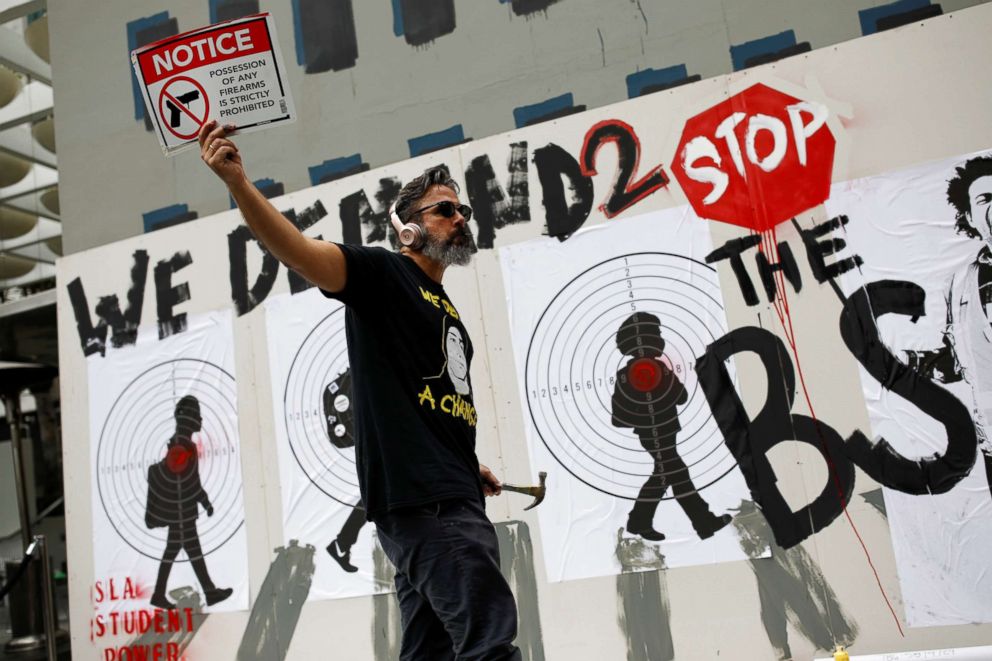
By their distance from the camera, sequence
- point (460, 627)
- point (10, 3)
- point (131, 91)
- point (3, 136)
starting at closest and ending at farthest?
1. point (460, 627)
2. point (131, 91)
3. point (10, 3)
4. point (3, 136)

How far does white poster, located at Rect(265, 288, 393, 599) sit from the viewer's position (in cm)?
342

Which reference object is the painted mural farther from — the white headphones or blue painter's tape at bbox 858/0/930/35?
the white headphones

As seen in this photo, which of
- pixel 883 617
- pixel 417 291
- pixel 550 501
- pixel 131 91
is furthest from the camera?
pixel 131 91

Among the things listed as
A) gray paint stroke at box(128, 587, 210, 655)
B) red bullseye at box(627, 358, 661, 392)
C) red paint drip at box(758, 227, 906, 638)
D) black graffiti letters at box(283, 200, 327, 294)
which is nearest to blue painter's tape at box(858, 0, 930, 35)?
red paint drip at box(758, 227, 906, 638)

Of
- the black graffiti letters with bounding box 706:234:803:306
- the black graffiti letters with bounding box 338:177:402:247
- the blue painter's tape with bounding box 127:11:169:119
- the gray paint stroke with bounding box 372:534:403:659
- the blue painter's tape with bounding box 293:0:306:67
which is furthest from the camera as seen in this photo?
the blue painter's tape with bounding box 127:11:169:119

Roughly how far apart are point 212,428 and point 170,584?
2.46 feet

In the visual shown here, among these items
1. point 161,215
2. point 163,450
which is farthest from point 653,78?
point 163,450

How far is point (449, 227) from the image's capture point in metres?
1.85

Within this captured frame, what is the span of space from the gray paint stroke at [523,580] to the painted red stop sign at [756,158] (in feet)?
4.71

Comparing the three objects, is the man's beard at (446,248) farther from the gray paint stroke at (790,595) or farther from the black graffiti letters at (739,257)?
the gray paint stroke at (790,595)

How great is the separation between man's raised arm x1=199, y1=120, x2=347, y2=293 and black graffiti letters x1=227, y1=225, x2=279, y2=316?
221 cm

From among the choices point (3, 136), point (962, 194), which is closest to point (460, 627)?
point (962, 194)

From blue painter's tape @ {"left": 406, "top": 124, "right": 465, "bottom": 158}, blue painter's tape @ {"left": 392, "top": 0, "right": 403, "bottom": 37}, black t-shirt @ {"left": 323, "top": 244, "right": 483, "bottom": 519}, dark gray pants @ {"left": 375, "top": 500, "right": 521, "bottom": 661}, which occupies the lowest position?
dark gray pants @ {"left": 375, "top": 500, "right": 521, "bottom": 661}

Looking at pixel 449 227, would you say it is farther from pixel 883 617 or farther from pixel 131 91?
pixel 131 91
